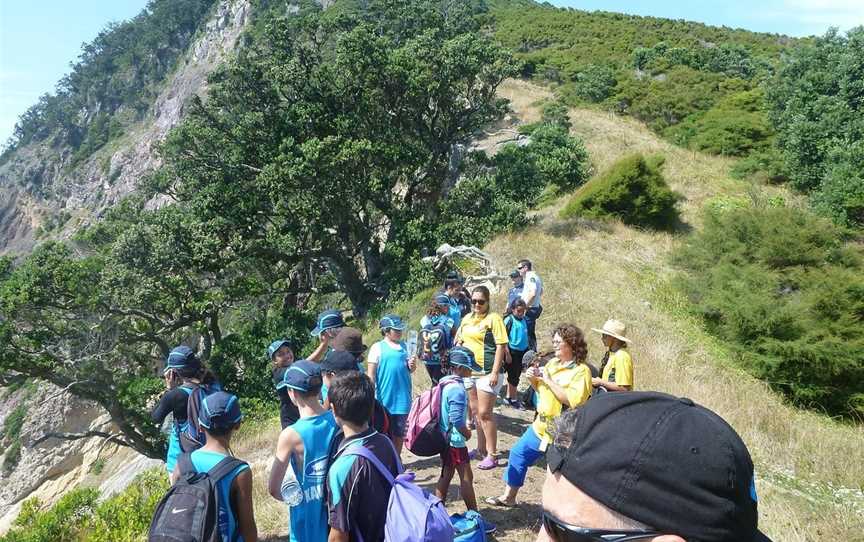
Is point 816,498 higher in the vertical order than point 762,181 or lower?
higher

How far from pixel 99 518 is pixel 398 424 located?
2.99 m

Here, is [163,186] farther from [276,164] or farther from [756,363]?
[756,363]

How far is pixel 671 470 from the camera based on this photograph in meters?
1.02

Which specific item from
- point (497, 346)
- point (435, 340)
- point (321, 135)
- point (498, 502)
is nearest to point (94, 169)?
point (321, 135)

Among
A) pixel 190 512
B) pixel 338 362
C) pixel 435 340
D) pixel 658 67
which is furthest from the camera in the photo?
pixel 658 67

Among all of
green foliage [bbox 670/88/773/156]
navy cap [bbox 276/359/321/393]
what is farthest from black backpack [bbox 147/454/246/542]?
green foliage [bbox 670/88/773/156]

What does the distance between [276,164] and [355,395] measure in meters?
13.6

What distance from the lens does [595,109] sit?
30109 millimetres

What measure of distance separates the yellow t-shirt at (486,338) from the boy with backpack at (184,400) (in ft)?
7.72

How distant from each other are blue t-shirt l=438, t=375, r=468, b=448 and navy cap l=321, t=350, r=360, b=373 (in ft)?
2.31

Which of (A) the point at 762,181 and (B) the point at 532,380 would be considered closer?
(B) the point at 532,380

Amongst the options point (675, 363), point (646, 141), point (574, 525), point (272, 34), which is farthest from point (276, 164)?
point (646, 141)

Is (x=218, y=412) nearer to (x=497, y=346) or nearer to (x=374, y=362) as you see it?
(x=374, y=362)

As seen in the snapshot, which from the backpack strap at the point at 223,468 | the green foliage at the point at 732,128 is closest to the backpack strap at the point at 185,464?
the backpack strap at the point at 223,468
